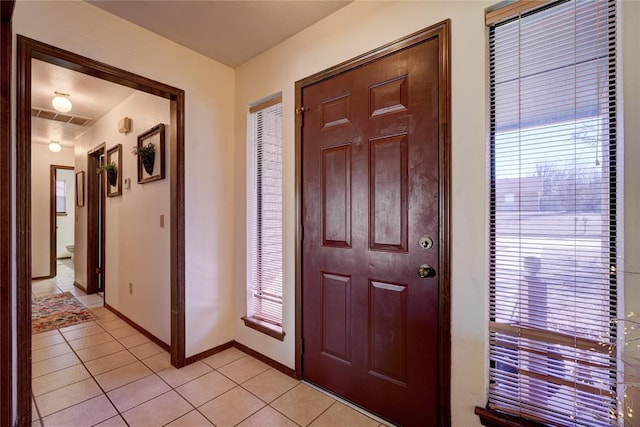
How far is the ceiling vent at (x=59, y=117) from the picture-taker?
348cm

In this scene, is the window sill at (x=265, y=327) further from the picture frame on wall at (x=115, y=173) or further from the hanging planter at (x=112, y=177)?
the hanging planter at (x=112, y=177)

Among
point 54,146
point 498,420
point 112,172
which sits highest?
point 54,146

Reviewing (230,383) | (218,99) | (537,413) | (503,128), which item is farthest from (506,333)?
(218,99)

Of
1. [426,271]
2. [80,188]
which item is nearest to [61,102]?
[80,188]

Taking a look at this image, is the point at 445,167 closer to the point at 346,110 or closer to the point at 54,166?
the point at 346,110

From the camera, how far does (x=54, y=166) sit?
5250 mm

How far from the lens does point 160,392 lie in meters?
1.88

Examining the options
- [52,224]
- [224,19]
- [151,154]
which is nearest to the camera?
[224,19]

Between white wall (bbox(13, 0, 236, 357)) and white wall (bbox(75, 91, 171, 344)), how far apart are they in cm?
33

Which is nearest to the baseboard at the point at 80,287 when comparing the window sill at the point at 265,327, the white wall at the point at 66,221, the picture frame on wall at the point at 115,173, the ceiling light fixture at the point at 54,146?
the picture frame on wall at the point at 115,173

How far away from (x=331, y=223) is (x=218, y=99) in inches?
59.5

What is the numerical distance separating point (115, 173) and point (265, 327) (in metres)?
2.61

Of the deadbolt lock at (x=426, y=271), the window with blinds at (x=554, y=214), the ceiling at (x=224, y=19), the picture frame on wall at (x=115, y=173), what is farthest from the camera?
the picture frame on wall at (x=115, y=173)

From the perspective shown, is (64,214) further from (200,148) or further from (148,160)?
(200,148)
